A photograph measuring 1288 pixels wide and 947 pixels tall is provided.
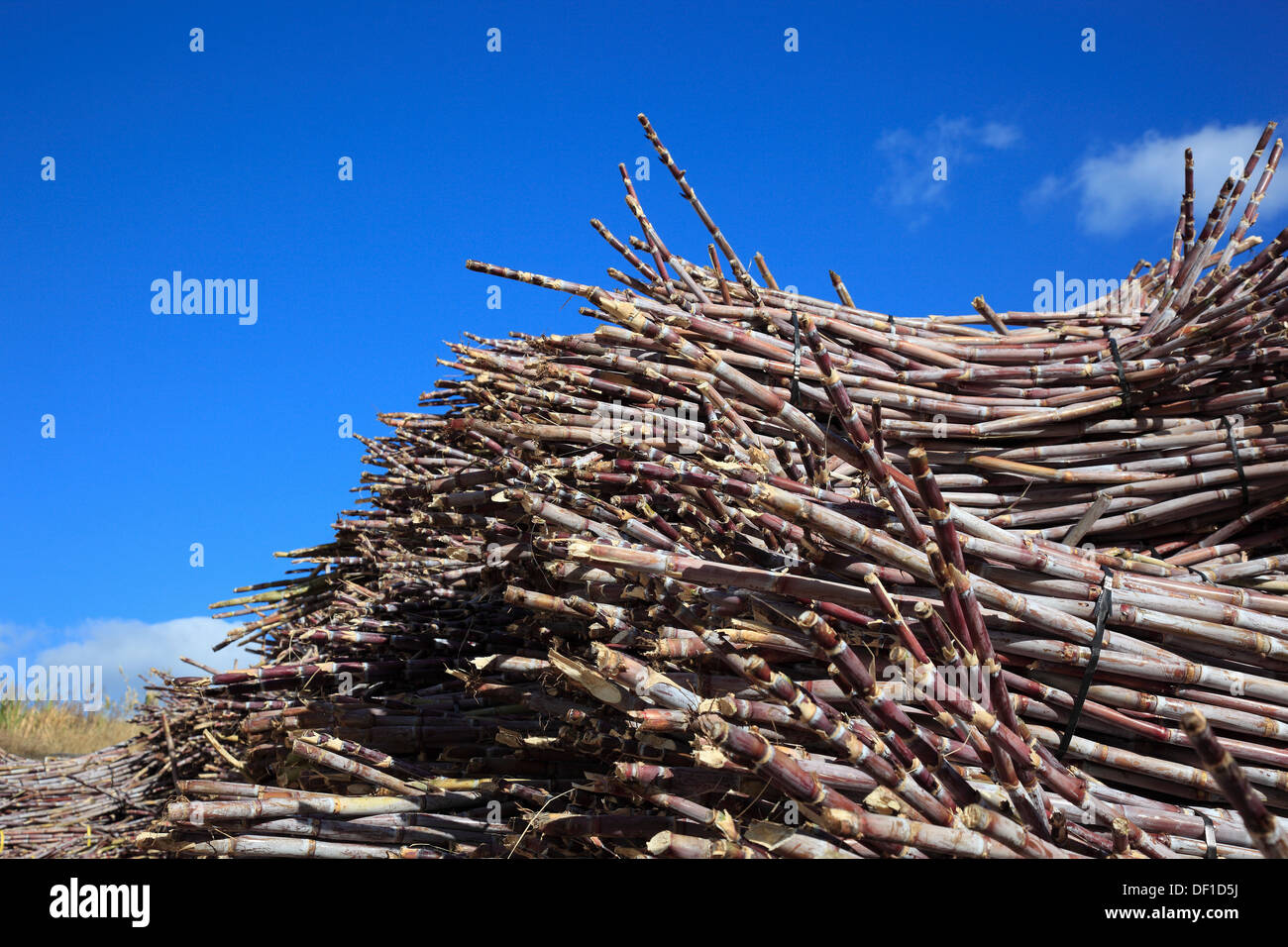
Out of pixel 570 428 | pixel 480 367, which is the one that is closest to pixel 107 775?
pixel 480 367

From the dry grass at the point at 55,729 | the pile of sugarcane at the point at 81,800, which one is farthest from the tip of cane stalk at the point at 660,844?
the dry grass at the point at 55,729

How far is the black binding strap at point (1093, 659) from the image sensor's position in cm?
186

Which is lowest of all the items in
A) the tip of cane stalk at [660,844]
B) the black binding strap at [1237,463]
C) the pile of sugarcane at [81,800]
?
the pile of sugarcane at [81,800]

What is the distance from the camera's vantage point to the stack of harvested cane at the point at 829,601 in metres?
1.63

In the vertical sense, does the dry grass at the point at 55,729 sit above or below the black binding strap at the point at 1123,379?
below

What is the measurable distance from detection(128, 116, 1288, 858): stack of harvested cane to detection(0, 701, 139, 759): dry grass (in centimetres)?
938

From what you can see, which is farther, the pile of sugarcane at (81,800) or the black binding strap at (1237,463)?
the pile of sugarcane at (81,800)

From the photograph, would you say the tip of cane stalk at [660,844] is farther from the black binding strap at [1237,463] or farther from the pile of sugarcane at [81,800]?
the pile of sugarcane at [81,800]

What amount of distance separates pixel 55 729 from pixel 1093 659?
13.4 m

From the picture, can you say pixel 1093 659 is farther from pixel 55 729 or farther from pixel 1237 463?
pixel 55 729

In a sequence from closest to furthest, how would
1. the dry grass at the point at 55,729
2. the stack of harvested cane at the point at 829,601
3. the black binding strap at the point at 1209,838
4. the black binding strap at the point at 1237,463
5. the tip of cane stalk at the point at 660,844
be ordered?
the tip of cane stalk at the point at 660,844, the stack of harvested cane at the point at 829,601, the black binding strap at the point at 1209,838, the black binding strap at the point at 1237,463, the dry grass at the point at 55,729

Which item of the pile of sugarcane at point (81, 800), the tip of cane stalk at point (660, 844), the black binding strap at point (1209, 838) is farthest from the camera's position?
the pile of sugarcane at point (81, 800)

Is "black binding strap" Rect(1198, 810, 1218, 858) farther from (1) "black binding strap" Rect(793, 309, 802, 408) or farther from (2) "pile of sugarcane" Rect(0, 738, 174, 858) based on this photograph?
(2) "pile of sugarcane" Rect(0, 738, 174, 858)
